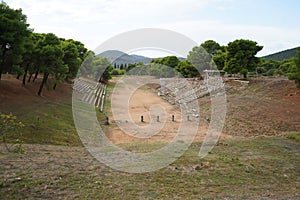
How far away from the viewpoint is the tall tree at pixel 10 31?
56.0ft

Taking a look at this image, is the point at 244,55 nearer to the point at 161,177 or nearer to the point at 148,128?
the point at 148,128

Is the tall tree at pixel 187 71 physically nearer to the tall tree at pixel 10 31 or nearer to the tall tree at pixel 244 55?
the tall tree at pixel 244 55

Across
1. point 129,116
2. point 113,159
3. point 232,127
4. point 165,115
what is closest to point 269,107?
Answer: point 232,127

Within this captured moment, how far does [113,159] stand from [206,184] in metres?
3.50

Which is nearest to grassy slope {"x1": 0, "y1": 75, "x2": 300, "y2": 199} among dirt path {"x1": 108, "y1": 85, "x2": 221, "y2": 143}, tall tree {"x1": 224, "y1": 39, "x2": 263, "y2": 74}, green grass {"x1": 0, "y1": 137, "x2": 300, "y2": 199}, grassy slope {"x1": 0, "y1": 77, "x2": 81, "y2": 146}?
green grass {"x1": 0, "y1": 137, "x2": 300, "y2": 199}

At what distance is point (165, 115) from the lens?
24859 millimetres

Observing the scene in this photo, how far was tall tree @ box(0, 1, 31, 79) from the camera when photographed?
56.0 ft

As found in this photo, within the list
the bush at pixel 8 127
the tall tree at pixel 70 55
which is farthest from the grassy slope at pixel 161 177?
the tall tree at pixel 70 55

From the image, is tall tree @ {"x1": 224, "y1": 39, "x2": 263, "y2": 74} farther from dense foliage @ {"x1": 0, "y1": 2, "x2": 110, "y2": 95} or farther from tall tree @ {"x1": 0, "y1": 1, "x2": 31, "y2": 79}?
tall tree @ {"x1": 0, "y1": 1, "x2": 31, "y2": 79}

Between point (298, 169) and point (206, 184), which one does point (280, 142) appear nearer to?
point (298, 169)

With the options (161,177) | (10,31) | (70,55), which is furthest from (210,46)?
(161,177)

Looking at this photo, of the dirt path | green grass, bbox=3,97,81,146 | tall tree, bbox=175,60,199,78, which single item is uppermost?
tall tree, bbox=175,60,199,78

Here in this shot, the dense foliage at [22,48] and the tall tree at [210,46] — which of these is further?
the tall tree at [210,46]

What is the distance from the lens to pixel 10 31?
1753cm
